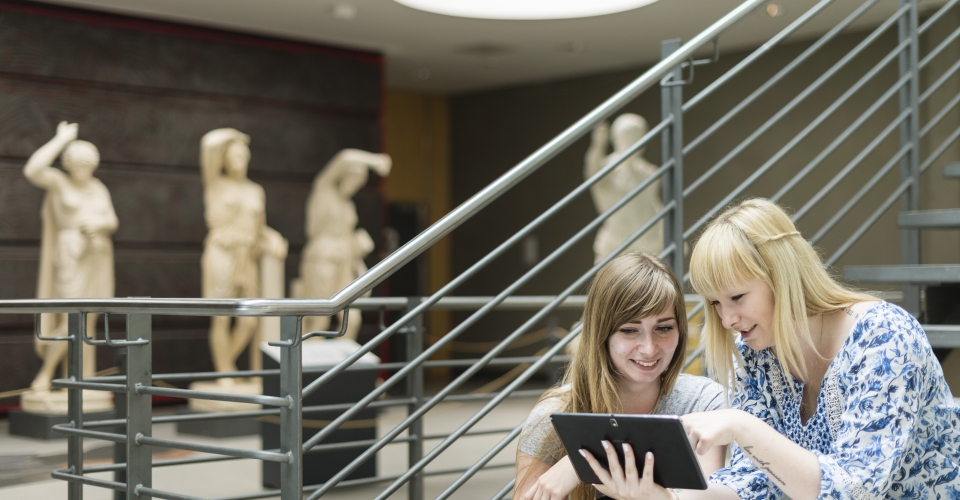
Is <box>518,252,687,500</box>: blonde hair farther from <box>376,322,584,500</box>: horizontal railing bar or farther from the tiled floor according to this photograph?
the tiled floor

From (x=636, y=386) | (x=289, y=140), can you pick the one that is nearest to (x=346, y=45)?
(x=289, y=140)

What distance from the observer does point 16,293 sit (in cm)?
814

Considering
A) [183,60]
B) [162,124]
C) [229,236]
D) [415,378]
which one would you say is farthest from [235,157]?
[415,378]

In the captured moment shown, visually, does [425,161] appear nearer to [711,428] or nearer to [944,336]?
[944,336]

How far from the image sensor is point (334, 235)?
8.66m

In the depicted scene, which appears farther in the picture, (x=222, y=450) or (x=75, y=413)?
(x=75, y=413)

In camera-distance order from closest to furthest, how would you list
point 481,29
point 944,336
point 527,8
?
point 944,336
point 527,8
point 481,29

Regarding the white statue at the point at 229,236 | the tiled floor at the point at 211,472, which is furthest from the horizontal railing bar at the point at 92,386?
the white statue at the point at 229,236

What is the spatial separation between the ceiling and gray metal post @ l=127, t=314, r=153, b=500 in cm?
636

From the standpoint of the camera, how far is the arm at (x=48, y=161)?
6996mm

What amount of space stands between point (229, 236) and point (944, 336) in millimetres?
5905

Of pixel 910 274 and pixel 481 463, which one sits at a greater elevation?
pixel 910 274

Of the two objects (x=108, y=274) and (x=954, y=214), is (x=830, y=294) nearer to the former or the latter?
(x=954, y=214)

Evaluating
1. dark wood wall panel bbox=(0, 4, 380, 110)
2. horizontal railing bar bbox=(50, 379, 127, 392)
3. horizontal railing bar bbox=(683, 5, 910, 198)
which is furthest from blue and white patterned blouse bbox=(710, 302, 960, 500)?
dark wood wall panel bbox=(0, 4, 380, 110)
